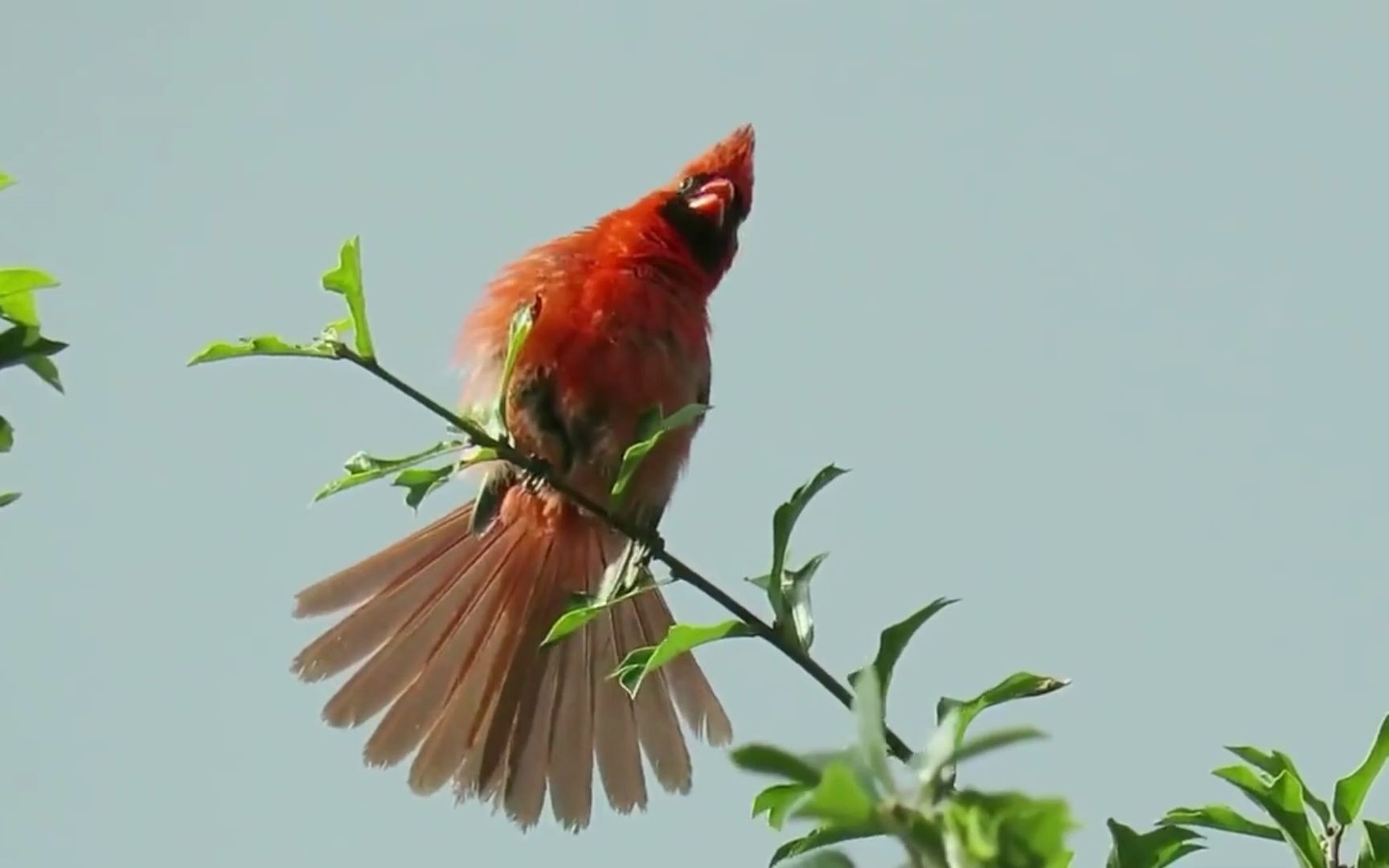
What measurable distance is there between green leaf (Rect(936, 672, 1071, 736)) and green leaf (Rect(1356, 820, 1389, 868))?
0.34 metres

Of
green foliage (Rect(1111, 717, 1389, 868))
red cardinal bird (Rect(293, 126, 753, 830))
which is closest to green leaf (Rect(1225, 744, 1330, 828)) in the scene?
green foliage (Rect(1111, 717, 1389, 868))

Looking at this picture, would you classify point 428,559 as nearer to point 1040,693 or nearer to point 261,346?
point 261,346

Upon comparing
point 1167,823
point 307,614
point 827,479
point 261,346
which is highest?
point 307,614

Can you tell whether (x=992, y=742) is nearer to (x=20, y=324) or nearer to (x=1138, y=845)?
(x=1138, y=845)

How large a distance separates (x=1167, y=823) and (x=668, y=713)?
2870 mm

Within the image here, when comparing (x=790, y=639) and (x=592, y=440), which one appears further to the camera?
(x=592, y=440)

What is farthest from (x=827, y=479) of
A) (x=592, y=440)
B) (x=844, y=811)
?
(x=592, y=440)

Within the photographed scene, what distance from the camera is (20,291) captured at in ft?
6.30

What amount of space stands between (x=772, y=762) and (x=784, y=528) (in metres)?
1.08

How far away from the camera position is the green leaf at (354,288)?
224 centimetres

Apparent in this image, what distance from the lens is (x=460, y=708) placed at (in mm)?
4586

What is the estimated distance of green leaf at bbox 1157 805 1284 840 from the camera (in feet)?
6.55

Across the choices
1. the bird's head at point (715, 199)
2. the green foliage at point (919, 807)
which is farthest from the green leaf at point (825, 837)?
the bird's head at point (715, 199)

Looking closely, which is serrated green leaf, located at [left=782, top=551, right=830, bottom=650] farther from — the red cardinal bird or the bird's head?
the bird's head
